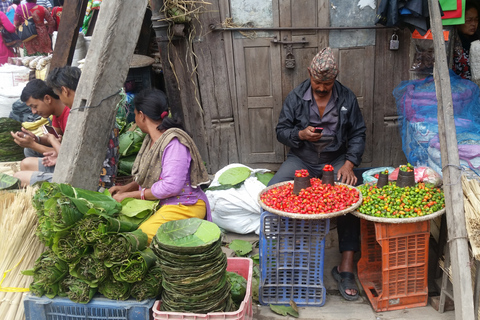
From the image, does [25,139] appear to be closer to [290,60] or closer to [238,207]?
[238,207]

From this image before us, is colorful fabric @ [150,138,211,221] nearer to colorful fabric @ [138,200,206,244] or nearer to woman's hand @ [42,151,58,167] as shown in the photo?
colorful fabric @ [138,200,206,244]

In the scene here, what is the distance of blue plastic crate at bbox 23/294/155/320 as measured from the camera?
237 centimetres

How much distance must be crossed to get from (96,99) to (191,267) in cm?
118

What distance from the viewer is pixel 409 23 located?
372cm

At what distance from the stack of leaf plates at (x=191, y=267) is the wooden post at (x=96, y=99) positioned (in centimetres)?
Answer: 67

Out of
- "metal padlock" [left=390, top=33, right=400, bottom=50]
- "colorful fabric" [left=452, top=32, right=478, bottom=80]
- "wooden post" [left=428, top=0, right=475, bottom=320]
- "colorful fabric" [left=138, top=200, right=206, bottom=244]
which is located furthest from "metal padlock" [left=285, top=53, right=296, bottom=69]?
"colorful fabric" [left=138, top=200, right=206, bottom=244]

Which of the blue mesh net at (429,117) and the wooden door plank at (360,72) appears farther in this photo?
the wooden door plank at (360,72)

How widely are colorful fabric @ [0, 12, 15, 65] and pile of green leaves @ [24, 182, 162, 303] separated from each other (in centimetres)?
827

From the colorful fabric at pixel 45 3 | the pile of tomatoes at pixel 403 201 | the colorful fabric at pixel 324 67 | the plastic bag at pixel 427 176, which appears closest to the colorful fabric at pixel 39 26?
the colorful fabric at pixel 45 3

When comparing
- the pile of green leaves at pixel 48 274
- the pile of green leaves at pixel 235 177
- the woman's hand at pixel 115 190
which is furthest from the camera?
the pile of green leaves at pixel 235 177

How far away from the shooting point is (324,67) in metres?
3.54

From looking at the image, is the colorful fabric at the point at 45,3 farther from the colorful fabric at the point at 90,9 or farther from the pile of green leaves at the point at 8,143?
the pile of green leaves at the point at 8,143

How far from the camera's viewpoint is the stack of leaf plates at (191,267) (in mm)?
2215

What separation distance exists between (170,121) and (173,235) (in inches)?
42.4
